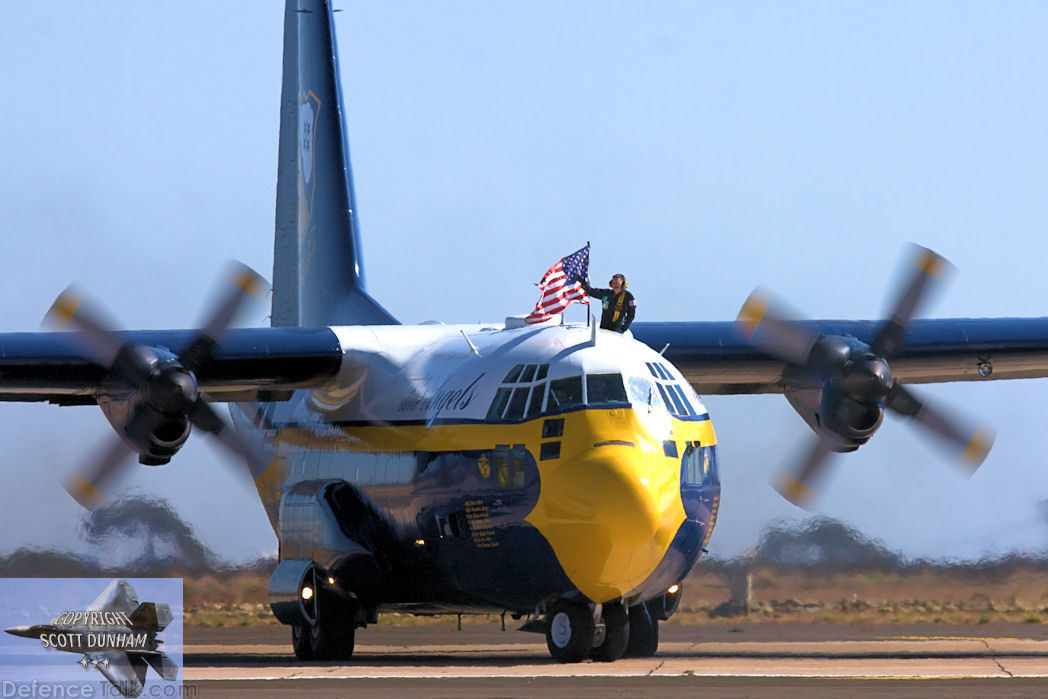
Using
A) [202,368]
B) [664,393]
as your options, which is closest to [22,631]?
[202,368]

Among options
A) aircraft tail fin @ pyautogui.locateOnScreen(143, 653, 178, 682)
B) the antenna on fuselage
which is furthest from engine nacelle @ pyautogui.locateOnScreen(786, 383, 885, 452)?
aircraft tail fin @ pyautogui.locateOnScreen(143, 653, 178, 682)

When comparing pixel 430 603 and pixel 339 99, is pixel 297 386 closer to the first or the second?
pixel 430 603

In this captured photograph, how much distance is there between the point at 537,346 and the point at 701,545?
284cm

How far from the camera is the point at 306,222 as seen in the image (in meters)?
27.7

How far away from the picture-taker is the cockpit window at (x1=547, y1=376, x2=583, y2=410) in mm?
17375

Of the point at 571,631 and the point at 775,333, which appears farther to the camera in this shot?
the point at 775,333

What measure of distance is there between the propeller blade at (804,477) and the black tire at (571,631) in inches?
211

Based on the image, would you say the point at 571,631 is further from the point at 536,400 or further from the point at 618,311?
the point at 618,311

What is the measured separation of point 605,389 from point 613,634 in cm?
271

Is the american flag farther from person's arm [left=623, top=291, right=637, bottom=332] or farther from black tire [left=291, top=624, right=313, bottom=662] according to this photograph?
black tire [left=291, top=624, right=313, bottom=662]

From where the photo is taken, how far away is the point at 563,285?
20750mm

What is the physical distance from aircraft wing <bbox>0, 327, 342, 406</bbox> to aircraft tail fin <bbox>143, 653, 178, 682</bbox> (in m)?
4.96

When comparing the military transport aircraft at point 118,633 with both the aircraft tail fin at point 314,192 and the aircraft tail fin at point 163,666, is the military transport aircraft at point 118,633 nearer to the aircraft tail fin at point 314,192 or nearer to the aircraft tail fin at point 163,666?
the aircraft tail fin at point 163,666

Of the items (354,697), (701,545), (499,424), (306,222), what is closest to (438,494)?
(499,424)
